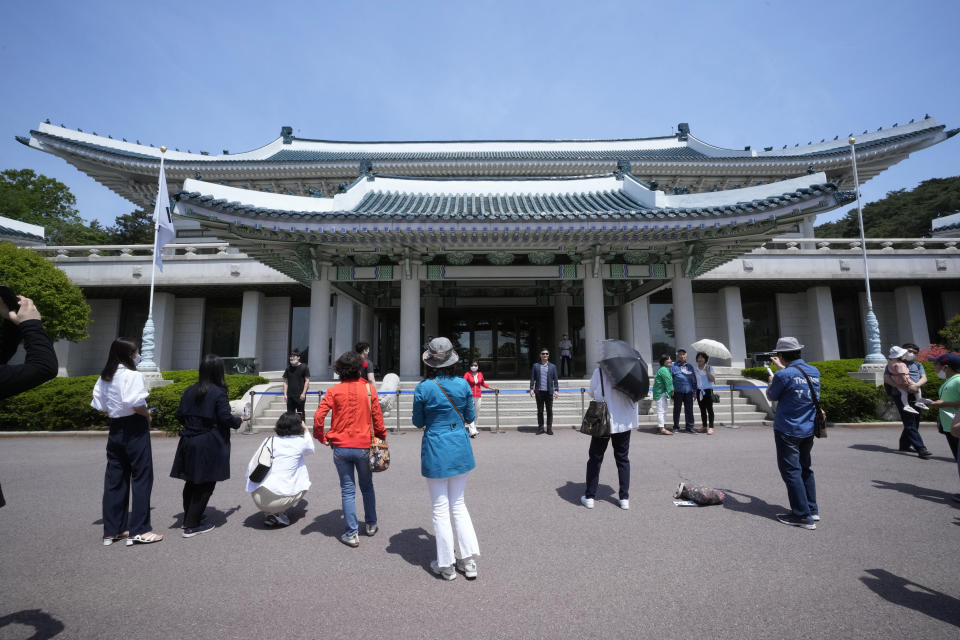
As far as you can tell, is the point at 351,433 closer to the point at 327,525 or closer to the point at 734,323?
the point at 327,525

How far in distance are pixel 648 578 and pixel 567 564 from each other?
599 mm

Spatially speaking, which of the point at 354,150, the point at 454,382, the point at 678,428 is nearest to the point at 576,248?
the point at 678,428

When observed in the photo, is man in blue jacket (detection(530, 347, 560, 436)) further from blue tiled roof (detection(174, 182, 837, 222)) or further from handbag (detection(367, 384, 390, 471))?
handbag (detection(367, 384, 390, 471))

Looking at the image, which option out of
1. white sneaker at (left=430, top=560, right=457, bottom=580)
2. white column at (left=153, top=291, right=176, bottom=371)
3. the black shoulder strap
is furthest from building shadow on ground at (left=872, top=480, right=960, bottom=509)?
white column at (left=153, top=291, right=176, bottom=371)

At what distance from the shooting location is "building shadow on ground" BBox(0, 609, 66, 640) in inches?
101

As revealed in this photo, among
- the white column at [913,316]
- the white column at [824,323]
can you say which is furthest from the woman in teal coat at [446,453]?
the white column at [913,316]

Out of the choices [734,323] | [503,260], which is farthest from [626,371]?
[734,323]

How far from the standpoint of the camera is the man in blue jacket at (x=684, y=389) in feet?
29.9

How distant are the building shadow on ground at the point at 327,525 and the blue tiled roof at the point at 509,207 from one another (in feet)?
23.7

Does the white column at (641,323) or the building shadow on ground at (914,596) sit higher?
the white column at (641,323)

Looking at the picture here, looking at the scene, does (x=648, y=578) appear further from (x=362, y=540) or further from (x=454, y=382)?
(x=362, y=540)

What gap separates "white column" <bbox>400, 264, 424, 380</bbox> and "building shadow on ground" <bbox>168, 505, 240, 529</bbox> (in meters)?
6.54

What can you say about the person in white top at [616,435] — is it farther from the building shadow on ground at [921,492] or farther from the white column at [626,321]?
the white column at [626,321]

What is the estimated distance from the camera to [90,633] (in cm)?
256
